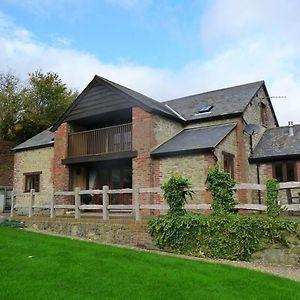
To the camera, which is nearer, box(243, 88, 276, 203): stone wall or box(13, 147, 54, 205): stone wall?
box(243, 88, 276, 203): stone wall

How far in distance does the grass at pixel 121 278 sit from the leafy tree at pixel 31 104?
1072 inches

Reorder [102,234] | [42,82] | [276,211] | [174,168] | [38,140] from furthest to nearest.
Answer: [42,82], [38,140], [174,168], [102,234], [276,211]

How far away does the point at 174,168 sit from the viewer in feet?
53.8

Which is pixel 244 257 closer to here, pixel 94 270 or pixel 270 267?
pixel 270 267

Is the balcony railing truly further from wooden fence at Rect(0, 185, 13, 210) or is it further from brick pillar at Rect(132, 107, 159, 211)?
wooden fence at Rect(0, 185, 13, 210)

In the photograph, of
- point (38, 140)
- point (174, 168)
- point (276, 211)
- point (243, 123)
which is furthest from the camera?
point (38, 140)

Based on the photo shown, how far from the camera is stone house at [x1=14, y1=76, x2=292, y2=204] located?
16.6 meters

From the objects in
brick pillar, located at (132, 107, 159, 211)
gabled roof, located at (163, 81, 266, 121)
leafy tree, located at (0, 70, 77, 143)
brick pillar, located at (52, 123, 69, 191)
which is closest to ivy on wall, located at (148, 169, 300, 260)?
brick pillar, located at (132, 107, 159, 211)

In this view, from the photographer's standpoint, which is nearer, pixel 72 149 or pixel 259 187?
pixel 259 187

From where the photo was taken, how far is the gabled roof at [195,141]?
1569 centimetres

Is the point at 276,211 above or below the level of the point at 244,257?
above

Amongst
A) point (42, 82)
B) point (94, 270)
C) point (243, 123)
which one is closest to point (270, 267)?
point (94, 270)

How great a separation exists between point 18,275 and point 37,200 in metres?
16.0

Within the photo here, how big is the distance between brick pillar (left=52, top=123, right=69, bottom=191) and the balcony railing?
1.15 ft
